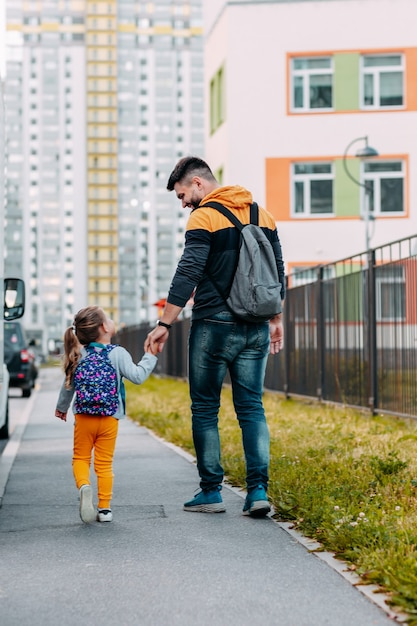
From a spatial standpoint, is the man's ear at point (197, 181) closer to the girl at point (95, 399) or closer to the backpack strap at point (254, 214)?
the backpack strap at point (254, 214)

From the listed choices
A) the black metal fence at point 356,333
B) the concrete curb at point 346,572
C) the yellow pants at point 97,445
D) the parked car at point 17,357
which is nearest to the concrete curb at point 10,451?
the yellow pants at point 97,445

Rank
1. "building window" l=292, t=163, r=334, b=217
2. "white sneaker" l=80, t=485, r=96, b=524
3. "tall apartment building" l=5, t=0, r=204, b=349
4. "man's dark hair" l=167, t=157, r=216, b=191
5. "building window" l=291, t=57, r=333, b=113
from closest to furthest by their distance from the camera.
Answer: "white sneaker" l=80, t=485, r=96, b=524
"man's dark hair" l=167, t=157, r=216, b=191
"building window" l=292, t=163, r=334, b=217
"building window" l=291, t=57, r=333, b=113
"tall apartment building" l=5, t=0, r=204, b=349

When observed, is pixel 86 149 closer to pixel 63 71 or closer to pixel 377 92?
pixel 63 71

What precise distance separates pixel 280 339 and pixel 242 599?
9.86 feet

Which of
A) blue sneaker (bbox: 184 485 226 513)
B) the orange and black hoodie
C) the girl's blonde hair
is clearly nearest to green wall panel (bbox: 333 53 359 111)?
the orange and black hoodie

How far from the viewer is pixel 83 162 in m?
170

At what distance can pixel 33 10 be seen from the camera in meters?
169

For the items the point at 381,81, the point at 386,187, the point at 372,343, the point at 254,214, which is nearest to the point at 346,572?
the point at 254,214

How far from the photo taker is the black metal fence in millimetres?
12203

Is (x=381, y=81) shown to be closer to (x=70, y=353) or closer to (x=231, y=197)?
(x=231, y=197)

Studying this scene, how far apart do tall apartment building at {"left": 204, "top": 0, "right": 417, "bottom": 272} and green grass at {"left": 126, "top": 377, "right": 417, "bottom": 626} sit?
2053 centimetres

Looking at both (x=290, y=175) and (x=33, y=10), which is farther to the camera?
(x=33, y=10)

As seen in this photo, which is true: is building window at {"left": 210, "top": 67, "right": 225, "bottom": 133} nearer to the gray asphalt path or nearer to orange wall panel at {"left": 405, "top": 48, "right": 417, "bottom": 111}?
orange wall panel at {"left": 405, "top": 48, "right": 417, "bottom": 111}

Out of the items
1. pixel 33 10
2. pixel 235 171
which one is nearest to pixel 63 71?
pixel 33 10
